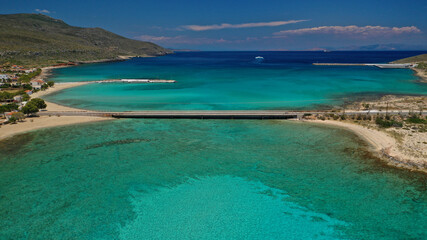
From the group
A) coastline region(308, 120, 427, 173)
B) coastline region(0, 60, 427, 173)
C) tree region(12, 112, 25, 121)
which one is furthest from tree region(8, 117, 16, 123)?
coastline region(308, 120, 427, 173)

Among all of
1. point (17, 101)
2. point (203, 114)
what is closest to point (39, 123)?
point (17, 101)

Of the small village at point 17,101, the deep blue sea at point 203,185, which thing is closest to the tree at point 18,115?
the small village at point 17,101

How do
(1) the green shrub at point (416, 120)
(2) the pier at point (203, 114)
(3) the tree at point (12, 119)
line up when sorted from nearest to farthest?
(1) the green shrub at point (416, 120) → (3) the tree at point (12, 119) → (2) the pier at point (203, 114)

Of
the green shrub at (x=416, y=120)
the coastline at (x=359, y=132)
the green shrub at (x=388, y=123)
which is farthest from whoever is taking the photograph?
the green shrub at (x=416, y=120)

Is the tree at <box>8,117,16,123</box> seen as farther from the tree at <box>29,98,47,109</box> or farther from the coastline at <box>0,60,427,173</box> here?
the tree at <box>29,98,47,109</box>

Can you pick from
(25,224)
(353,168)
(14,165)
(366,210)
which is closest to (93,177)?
(25,224)

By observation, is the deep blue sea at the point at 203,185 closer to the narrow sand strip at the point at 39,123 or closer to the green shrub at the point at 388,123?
the narrow sand strip at the point at 39,123
